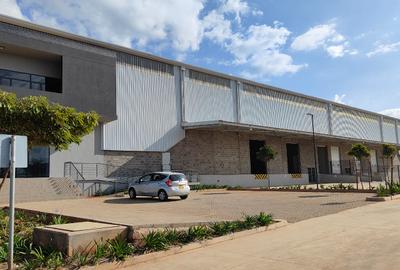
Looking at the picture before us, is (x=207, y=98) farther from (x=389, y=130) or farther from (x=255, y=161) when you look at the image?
(x=389, y=130)

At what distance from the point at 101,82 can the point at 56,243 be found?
2351 cm

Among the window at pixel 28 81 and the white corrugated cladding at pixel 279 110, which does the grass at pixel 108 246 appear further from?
the white corrugated cladding at pixel 279 110

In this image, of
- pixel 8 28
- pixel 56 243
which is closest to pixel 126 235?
pixel 56 243

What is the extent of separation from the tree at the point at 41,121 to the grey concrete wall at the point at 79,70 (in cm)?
1500

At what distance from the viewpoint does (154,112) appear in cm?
3500

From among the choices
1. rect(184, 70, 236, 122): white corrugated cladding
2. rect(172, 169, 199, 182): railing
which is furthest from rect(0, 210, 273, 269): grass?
rect(184, 70, 236, 122): white corrugated cladding

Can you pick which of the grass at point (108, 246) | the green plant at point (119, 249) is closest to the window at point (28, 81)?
the grass at point (108, 246)

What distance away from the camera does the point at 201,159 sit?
126 ft

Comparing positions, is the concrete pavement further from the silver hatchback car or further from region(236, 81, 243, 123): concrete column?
region(236, 81, 243, 123): concrete column

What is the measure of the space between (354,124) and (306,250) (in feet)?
194

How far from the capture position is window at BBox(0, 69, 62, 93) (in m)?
27.0

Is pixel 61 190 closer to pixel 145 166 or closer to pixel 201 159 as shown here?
pixel 145 166

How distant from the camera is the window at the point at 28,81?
88.5 feet

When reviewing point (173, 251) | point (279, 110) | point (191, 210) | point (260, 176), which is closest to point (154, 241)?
point (173, 251)
